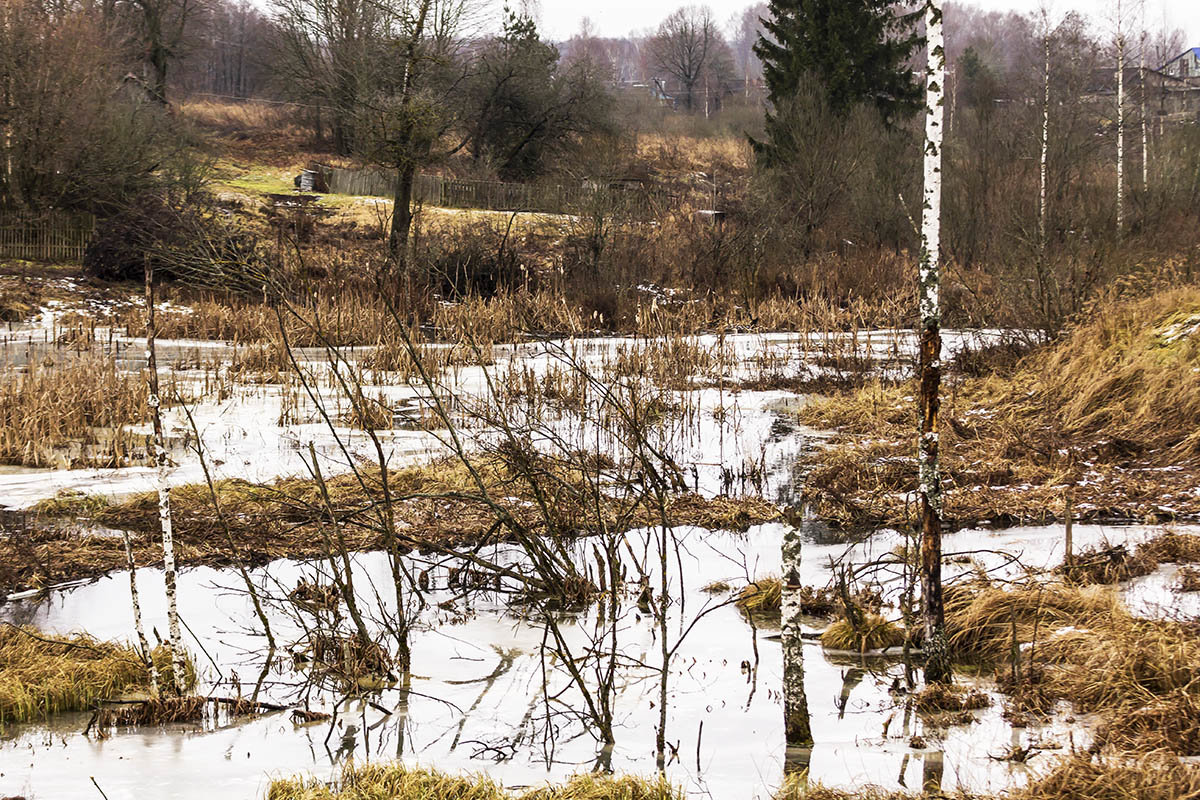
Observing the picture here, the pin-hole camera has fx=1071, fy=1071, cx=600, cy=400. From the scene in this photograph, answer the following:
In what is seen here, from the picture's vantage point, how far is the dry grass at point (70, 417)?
382 inches

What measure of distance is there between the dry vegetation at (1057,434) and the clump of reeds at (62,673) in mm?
5038

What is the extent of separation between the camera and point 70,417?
10.5 meters

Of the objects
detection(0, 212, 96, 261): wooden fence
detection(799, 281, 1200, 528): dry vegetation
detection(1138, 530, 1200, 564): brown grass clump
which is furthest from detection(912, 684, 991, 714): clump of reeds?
detection(0, 212, 96, 261): wooden fence

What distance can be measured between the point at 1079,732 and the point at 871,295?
58.4ft

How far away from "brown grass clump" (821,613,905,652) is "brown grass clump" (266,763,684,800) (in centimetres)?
183

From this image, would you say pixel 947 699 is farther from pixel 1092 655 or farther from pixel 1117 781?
pixel 1117 781

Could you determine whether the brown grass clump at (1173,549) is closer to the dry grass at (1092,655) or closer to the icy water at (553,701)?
the icy water at (553,701)

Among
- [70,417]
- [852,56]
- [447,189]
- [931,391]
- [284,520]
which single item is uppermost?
[852,56]

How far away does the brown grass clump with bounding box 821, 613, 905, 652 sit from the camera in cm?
543

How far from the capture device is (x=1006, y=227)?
24.2 m

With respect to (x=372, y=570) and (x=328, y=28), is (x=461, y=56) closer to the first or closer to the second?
(x=328, y=28)

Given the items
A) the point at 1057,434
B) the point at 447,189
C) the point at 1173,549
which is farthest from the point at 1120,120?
the point at 1173,549

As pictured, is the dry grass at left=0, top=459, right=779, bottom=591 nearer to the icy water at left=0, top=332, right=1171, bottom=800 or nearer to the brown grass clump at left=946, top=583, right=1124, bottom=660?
the icy water at left=0, top=332, right=1171, bottom=800

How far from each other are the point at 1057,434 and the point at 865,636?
5530 millimetres
